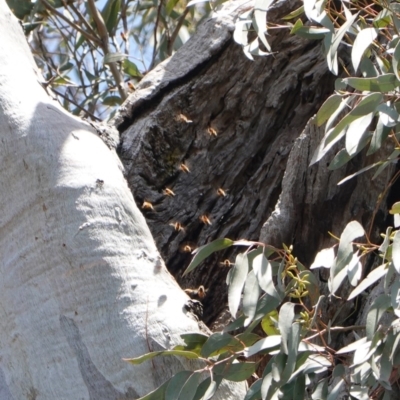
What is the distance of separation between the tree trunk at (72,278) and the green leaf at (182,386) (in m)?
0.06

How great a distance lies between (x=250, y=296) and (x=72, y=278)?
0.93 ft

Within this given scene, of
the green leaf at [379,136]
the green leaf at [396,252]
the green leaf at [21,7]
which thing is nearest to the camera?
the green leaf at [396,252]

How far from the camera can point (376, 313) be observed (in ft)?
3.59

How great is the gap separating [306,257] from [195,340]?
1.76 feet

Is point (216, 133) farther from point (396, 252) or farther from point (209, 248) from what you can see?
point (396, 252)

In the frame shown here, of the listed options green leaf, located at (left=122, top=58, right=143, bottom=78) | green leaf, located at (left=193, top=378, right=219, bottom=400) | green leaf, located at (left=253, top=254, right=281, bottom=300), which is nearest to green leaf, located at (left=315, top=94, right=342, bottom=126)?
green leaf, located at (left=253, top=254, right=281, bottom=300)

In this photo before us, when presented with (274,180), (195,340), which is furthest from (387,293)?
(274,180)

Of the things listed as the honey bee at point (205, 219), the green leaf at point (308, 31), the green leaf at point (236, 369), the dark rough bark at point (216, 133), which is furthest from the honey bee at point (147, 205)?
the green leaf at point (236, 369)

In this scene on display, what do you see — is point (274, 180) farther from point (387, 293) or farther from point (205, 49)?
point (387, 293)

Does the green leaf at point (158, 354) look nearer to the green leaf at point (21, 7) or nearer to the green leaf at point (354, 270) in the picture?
the green leaf at point (354, 270)

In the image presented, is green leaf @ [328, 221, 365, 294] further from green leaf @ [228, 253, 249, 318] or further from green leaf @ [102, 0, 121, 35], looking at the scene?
green leaf @ [102, 0, 121, 35]

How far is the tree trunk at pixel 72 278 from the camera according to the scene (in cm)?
117

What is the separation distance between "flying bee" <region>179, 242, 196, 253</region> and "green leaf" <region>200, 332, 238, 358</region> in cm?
64

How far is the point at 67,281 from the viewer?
1.20m
